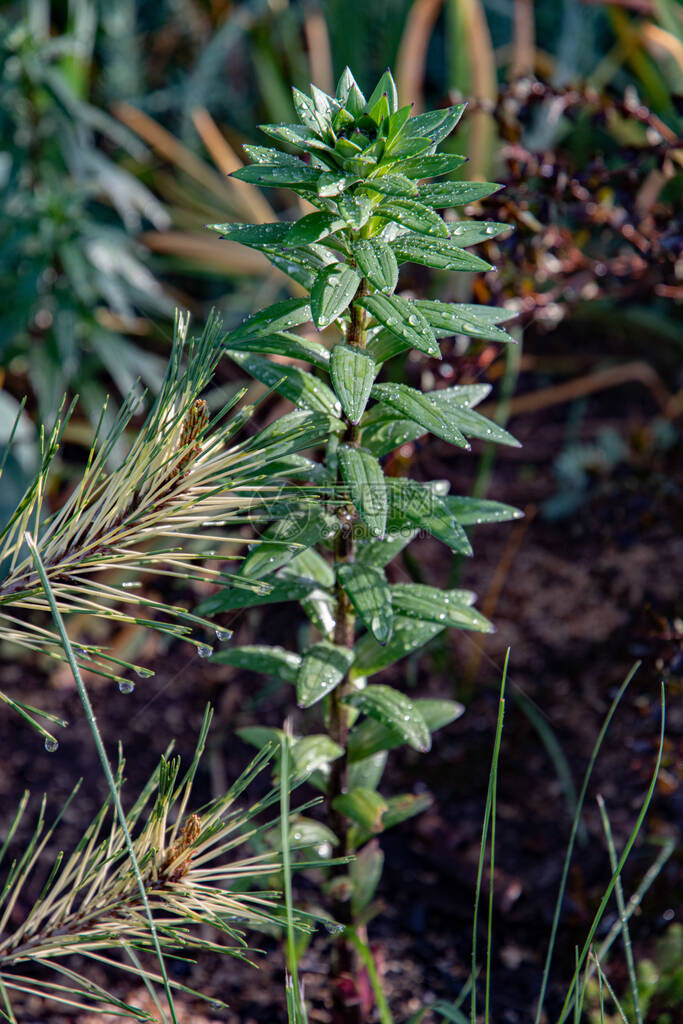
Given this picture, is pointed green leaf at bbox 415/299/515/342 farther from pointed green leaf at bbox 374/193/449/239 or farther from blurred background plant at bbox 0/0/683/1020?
blurred background plant at bbox 0/0/683/1020

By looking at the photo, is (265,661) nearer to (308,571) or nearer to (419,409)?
(308,571)

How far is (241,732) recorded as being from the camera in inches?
35.7

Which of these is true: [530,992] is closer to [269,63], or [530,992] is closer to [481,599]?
[481,599]

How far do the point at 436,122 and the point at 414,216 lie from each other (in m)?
0.09

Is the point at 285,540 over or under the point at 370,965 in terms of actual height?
over

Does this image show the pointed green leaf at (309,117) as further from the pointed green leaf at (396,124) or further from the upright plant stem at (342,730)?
the upright plant stem at (342,730)

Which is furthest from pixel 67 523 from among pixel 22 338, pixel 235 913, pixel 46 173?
pixel 46 173

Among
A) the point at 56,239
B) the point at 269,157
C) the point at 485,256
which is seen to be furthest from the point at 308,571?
the point at 56,239

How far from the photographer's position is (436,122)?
0.66 meters

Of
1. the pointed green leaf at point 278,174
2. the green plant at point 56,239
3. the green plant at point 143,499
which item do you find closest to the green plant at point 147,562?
Result: the green plant at point 143,499

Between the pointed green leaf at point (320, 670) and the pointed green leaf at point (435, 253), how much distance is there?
0.37 meters

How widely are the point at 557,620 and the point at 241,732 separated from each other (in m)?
0.84

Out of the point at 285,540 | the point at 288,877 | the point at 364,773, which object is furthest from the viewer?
the point at 364,773

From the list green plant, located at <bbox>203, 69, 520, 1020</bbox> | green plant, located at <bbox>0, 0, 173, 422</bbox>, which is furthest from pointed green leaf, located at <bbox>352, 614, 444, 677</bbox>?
green plant, located at <bbox>0, 0, 173, 422</bbox>
